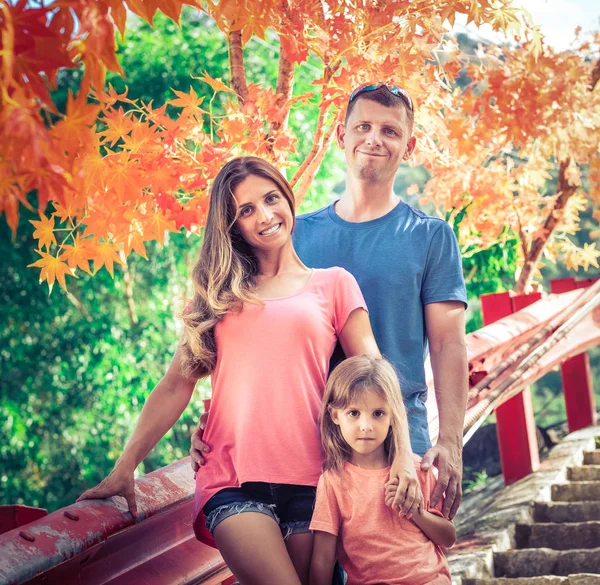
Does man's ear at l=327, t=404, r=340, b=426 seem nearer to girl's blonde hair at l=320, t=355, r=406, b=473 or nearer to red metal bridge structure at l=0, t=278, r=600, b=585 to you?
girl's blonde hair at l=320, t=355, r=406, b=473

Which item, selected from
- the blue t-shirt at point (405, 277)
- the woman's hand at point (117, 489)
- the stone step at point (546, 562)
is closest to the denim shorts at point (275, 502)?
the woman's hand at point (117, 489)

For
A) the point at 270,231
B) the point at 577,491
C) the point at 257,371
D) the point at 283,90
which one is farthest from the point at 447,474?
the point at 577,491

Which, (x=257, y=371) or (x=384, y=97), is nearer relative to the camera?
(x=257, y=371)

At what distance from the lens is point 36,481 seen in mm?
10555

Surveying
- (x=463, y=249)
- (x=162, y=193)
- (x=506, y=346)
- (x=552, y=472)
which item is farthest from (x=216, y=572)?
(x=463, y=249)

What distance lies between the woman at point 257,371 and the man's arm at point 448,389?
0.68 feet

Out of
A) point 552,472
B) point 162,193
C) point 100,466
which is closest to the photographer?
point 162,193

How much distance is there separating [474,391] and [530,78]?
2242mm

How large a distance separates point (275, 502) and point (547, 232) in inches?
169

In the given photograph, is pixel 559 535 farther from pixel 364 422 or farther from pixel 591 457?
pixel 364 422

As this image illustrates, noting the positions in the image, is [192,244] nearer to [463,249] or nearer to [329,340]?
[463,249]

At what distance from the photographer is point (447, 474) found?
2254mm

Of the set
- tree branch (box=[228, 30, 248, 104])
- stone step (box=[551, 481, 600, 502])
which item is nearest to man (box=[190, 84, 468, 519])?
tree branch (box=[228, 30, 248, 104])

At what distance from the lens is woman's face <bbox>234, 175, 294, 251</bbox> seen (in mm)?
2271
